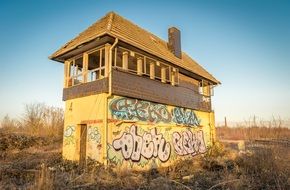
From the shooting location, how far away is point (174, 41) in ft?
60.1

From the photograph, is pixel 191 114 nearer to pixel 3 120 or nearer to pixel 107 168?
pixel 107 168

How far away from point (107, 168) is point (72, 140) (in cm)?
342

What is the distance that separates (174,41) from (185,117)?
248 inches

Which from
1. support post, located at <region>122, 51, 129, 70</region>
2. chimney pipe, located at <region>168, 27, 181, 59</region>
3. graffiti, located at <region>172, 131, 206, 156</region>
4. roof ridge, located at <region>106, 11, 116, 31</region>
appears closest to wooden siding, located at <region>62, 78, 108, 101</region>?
support post, located at <region>122, 51, 129, 70</region>

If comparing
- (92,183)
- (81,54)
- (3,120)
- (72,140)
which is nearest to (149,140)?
(72,140)

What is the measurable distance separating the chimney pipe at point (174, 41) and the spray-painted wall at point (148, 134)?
481 centimetres

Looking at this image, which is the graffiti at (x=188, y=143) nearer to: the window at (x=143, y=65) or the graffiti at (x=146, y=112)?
the graffiti at (x=146, y=112)

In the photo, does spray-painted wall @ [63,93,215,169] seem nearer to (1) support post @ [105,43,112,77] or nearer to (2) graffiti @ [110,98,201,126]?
(2) graffiti @ [110,98,201,126]

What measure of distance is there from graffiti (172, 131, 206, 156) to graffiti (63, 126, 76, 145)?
20.3 feet

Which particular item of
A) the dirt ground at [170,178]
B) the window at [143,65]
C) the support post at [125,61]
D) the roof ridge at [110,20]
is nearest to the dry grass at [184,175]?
the dirt ground at [170,178]

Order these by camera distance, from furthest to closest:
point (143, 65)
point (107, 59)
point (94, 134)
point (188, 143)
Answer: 1. point (188, 143)
2. point (143, 65)
3. point (107, 59)
4. point (94, 134)

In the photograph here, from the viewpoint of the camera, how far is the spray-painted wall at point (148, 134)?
35.8 feet

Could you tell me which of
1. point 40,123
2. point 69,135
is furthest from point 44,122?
point 69,135

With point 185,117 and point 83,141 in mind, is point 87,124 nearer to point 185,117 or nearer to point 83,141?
point 83,141
